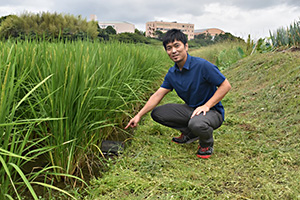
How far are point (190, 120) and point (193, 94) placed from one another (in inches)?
8.9

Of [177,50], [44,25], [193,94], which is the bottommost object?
[193,94]

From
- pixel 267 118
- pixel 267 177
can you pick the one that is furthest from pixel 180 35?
pixel 267 118

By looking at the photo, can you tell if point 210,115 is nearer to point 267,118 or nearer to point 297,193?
point 297,193

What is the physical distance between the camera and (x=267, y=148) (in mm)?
2311

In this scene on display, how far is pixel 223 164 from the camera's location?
200 centimetres

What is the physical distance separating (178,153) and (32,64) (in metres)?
1.29

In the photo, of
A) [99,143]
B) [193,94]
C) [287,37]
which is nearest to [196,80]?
[193,94]

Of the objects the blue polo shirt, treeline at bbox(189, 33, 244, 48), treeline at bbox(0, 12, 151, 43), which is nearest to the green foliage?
treeline at bbox(0, 12, 151, 43)

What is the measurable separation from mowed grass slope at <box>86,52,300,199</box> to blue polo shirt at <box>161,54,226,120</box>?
449 millimetres

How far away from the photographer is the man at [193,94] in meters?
1.99

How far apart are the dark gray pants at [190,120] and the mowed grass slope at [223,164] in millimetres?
167

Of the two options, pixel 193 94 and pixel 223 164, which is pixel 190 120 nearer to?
pixel 193 94

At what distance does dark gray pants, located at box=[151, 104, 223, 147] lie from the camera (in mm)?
2016

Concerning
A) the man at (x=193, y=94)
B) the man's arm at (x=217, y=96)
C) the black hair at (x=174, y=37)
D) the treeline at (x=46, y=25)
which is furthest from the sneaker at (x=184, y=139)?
the treeline at (x=46, y=25)
